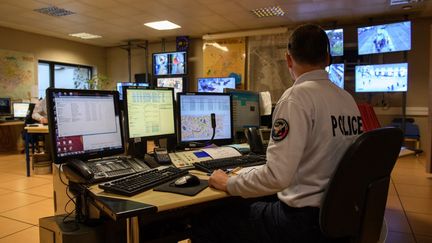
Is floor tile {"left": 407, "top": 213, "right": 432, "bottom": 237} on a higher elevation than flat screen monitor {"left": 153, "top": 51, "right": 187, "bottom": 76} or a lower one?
lower

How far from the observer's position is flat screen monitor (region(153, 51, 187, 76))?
802cm

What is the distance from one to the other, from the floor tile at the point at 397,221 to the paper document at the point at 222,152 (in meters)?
1.56

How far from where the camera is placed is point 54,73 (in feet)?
28.3

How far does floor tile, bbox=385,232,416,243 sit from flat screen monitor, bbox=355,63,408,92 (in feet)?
12.3

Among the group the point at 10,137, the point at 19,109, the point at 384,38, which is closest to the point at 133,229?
the point at 384,38

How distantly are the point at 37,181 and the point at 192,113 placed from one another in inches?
124

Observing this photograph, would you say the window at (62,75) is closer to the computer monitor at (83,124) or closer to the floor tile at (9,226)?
the floor tile at (9,226)

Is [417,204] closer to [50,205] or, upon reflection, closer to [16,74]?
[50,205]

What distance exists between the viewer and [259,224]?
1331 millimetres

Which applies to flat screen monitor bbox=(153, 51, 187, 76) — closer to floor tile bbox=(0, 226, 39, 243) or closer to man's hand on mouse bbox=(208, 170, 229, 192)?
floor tile bbox=(0, 226, 39, 243)

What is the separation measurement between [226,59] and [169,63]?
4.89ft

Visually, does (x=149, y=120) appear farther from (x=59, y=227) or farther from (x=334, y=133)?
(x=334, y=133)

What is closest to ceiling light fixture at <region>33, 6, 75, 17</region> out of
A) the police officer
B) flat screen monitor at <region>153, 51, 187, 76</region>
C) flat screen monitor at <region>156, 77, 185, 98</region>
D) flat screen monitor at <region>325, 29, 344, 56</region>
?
flat screen monitor at <region>153, 51, 187, 76</region>

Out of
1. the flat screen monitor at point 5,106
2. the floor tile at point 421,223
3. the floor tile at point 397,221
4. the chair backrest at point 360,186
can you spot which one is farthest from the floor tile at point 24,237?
the flat screen monitor at point 5,106
